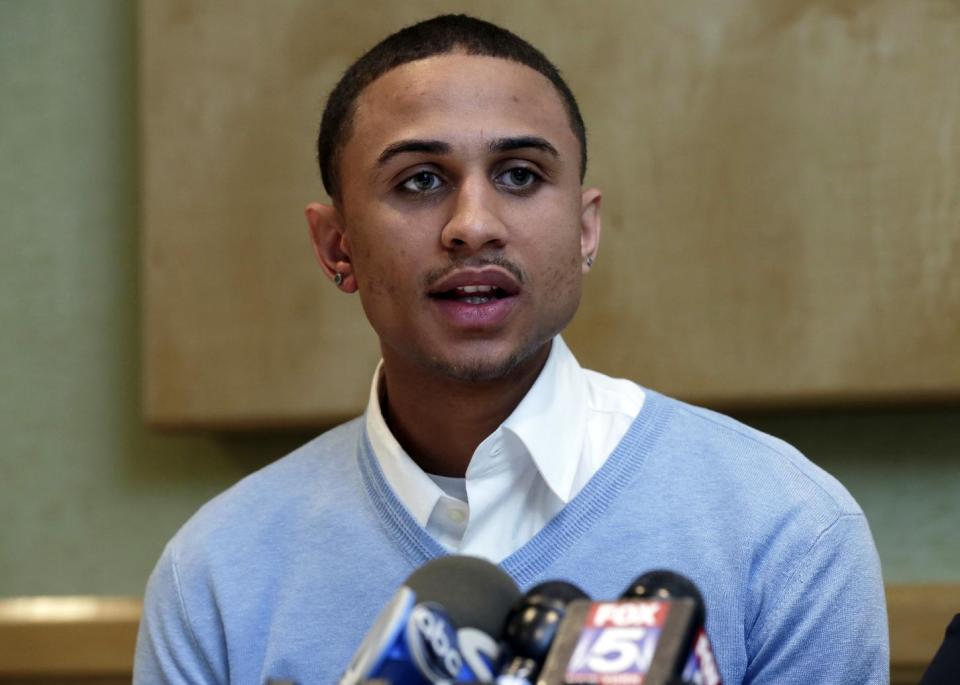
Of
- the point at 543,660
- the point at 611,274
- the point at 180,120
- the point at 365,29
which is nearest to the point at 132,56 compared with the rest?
the point at 180,120

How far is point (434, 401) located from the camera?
1358mm

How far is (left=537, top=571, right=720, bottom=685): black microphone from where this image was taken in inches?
25.7

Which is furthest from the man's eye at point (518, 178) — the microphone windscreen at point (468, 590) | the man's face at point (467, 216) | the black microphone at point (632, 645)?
the black microphone at point (632, 645)

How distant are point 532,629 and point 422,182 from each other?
0.65 meters

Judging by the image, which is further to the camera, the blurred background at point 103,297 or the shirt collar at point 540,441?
the blurred background at point 103,297

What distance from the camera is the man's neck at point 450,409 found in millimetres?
1335

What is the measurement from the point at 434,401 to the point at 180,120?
0.81 metres

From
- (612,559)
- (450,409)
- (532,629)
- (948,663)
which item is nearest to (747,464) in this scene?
(612,559)

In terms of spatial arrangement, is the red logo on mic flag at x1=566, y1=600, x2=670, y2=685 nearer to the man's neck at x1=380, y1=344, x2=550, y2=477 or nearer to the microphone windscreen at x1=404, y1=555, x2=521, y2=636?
the microphone windscreen at x1=404, y1=555, x2=521, y2=636

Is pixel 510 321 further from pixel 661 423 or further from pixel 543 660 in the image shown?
pixel 543 660

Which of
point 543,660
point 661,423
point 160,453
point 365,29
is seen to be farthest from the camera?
point 160,453

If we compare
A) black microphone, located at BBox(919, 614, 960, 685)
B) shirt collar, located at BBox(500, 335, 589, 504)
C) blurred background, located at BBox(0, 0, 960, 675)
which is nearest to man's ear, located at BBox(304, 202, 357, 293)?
shirt collar, located at BBox(500, 335, 589, 504)

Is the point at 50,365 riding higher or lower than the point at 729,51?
lower

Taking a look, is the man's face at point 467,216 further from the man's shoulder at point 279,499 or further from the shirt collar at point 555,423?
the man's shoulder at point 279,499
